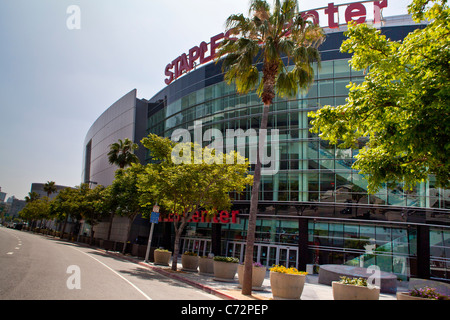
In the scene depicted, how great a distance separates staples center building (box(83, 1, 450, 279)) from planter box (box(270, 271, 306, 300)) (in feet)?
53.3

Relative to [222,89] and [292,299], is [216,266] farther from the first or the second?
[222,89]

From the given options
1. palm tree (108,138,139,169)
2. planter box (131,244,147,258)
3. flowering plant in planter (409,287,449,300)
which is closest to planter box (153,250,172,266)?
planter box (131,244,147,258)

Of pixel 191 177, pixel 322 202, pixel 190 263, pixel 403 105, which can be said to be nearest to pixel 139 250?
pixel 190 263

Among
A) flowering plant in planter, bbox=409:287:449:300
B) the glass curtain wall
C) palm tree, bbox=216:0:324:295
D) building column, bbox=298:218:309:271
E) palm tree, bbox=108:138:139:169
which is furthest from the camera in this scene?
palm tree, bbox=108:138:139:169

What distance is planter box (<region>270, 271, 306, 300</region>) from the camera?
12.3 metres

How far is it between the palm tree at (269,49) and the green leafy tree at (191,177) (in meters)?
7.70

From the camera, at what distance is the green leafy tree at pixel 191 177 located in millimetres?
21016

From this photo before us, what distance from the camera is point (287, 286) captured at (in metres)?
12.3

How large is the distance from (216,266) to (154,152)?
32.8 ft

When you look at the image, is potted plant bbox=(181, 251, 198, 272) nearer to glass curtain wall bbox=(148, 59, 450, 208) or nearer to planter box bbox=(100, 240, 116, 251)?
glass curtain wall bbox=(148, 59, 450, 208)

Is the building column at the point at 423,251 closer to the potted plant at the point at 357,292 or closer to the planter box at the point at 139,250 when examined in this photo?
the potted plant at the point at 357,292

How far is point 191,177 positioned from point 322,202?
1371cm
